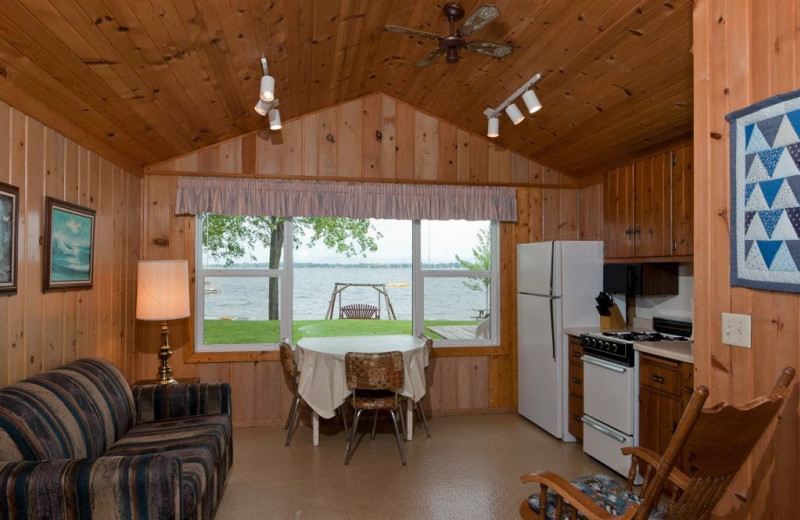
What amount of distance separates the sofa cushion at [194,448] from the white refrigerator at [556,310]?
255 centimetres

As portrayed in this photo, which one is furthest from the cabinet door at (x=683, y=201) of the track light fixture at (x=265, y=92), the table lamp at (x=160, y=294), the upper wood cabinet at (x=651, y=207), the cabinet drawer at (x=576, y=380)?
the table lamp at (x=160, y=294)

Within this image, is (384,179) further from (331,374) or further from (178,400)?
(178,400)

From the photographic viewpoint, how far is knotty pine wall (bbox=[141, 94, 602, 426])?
15.0 ft

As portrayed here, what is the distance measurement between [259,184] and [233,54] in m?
1.65

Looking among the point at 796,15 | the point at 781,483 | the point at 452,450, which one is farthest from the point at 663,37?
the point at 452,450

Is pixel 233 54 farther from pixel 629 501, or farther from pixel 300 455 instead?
pixel 629 501

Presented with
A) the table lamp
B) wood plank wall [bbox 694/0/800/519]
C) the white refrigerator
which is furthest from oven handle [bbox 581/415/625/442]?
the table lamp

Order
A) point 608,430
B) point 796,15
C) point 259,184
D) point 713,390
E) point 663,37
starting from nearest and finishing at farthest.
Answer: point 796,15
point 713,390
point 663,37
point 608,430
point 259,184

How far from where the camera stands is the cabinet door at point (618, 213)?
411 centimetres

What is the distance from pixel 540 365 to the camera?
452cm

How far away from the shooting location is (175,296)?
3826mm

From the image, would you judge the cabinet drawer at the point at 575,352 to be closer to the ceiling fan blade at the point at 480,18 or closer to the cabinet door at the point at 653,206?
the cabinet door at the point at 653,206

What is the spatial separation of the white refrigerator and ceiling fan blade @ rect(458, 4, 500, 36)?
2.19 metres

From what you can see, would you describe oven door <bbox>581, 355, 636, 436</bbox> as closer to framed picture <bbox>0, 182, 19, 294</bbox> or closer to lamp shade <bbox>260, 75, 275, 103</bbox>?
lamp shade <bbox>260, 75, 275, 103</bbox>
